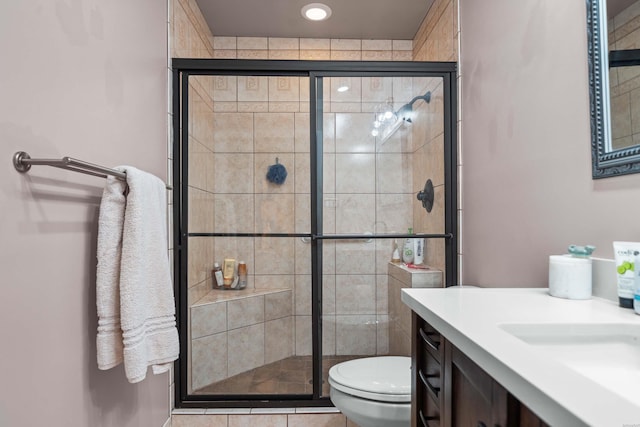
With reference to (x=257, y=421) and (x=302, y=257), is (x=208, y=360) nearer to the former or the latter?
(x=257, y=421)

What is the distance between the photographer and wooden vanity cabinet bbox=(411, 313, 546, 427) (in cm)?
60

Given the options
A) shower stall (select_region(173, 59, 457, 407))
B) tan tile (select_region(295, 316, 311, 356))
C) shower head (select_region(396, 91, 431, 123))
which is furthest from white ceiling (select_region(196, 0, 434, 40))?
tan tile (select_region(295, 316, 311, 356))

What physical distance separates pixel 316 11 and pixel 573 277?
2148 millimetres

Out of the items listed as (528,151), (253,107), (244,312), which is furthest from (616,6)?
(244,312)

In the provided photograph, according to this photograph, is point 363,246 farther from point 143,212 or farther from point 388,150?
point 143,212

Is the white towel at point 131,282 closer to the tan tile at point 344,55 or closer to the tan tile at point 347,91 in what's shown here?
the tan tile at point 347,91

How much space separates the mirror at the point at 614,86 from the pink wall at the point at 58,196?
1.48 metres

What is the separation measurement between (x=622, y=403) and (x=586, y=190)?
0.83 meters

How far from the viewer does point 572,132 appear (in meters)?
1.14

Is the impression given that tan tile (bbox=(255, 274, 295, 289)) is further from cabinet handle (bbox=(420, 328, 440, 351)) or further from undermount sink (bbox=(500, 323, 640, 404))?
undermount sink (bbox=(500, 323, 640, 404))

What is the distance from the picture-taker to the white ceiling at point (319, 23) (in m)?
2.38

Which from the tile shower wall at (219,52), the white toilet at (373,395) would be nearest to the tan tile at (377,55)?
the tile shower wall at (219,52)

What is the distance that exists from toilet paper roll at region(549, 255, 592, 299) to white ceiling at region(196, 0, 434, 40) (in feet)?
6.38

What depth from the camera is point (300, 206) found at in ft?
6.77
